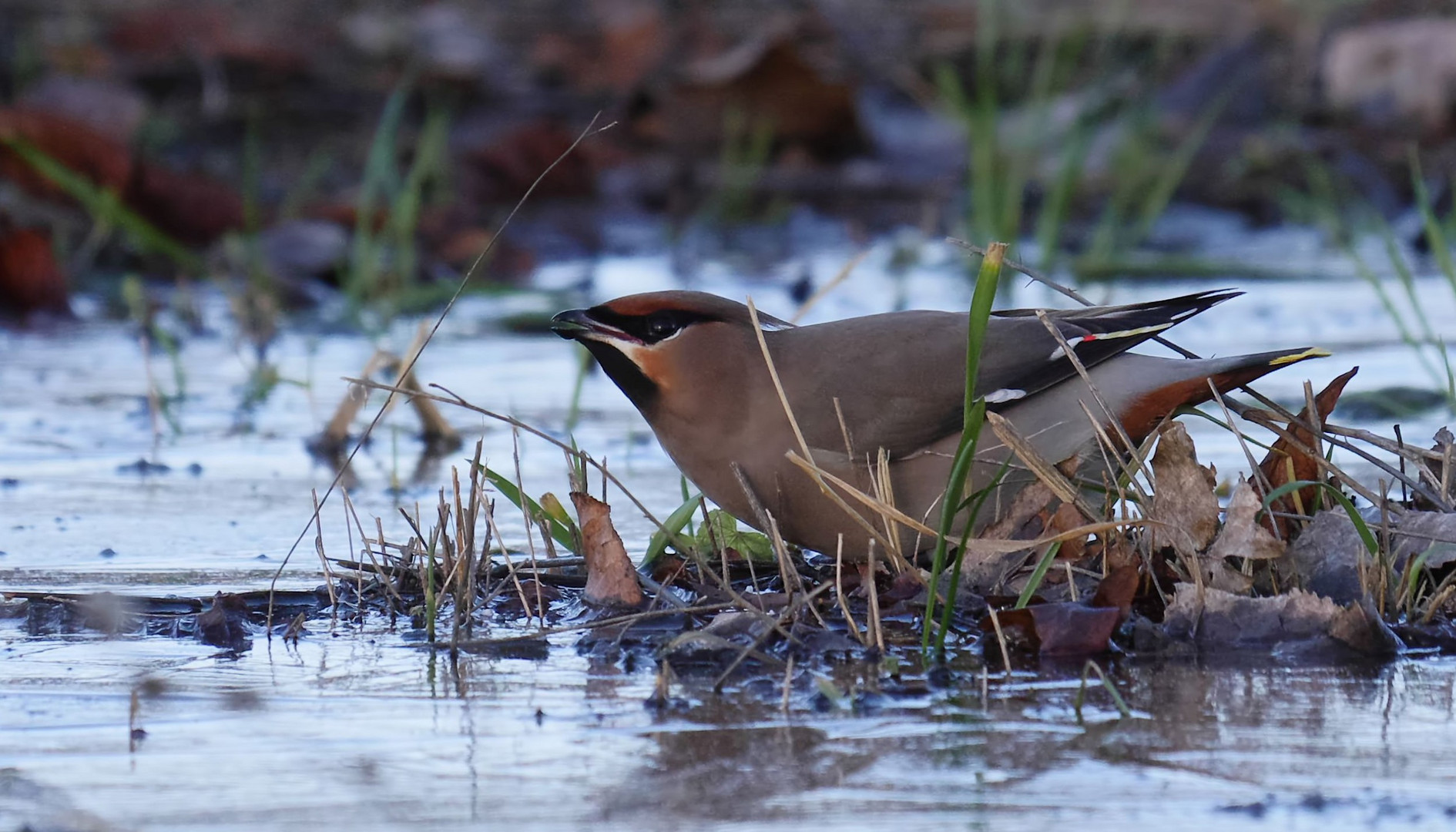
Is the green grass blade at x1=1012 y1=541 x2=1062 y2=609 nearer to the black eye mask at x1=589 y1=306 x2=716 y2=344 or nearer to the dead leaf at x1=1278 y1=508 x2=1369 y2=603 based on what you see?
the dead leaf at x1=1278 y1=508 x2=1369 y2=603

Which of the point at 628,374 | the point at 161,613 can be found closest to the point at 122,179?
the point at 628,374

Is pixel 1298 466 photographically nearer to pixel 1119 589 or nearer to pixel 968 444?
pixel 1119 589

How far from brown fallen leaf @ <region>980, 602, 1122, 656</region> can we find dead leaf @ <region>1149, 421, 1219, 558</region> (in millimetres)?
250

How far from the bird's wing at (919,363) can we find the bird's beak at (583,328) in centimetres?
29

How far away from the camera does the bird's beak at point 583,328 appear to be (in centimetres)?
316

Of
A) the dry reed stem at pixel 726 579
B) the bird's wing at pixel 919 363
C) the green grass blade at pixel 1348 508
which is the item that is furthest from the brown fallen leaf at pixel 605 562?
the green grass blade at pixel 1348 508

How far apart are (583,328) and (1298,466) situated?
1.16 m

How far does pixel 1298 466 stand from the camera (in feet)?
10.1

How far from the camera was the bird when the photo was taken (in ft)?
10.5

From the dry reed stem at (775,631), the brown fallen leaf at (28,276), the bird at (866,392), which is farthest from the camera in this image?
the brown fallen leaf at (28,276)

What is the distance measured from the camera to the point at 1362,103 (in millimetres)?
10562

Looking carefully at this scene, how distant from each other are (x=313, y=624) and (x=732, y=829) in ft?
3.92

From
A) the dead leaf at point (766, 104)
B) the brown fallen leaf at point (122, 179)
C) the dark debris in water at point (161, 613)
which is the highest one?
the dead leaf at point (766, 104)

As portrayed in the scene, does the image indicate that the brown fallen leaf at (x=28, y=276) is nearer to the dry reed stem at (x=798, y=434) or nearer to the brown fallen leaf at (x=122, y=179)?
the brown fallen leaf at (x=122, y=179)
